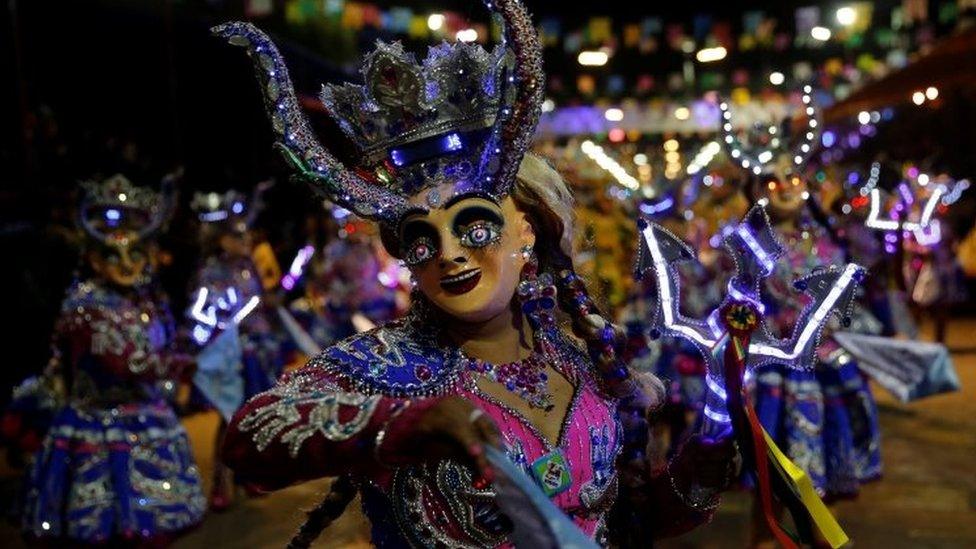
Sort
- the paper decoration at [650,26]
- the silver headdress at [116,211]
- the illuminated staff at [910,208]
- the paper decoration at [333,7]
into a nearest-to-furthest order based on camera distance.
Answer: the silver headdress at [116,211]
the illuminated staff at [910,208]
the paper decoration at [333,7]
the paper decoration at [650,26]

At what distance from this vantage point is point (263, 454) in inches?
70.4

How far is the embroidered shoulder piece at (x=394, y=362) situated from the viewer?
208 centimetres

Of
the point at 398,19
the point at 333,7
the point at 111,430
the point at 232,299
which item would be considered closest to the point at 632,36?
the point at 398,19

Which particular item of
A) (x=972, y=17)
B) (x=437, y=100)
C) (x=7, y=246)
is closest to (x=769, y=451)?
(x=437, y=100)

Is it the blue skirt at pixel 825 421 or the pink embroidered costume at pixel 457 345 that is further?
the blue skirt at pixel 825 421

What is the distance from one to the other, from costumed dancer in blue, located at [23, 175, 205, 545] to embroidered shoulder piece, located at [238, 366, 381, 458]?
3240 millimetres

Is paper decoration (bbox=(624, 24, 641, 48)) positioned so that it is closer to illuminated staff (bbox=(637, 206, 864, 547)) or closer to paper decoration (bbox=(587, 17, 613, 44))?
paper decoration (bbox=(587, 17, 613, 44))

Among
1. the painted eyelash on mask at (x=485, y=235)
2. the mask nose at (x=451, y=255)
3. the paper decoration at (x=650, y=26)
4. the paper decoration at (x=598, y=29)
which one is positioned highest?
the paper decoration at (x=650, y=26)

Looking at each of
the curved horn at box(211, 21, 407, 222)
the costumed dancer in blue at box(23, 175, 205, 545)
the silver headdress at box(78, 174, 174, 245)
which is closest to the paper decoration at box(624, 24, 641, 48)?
the silver headdress at box(78, 174, 174, 245)

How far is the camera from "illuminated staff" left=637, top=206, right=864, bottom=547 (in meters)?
2.08

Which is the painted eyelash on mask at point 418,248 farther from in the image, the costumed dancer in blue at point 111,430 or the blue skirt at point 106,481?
the blue skirt at point 106,481

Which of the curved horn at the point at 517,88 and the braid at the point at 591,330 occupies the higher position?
the curved horn at the point at 517,88

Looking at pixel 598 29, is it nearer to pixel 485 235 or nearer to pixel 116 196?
pixel 116 196

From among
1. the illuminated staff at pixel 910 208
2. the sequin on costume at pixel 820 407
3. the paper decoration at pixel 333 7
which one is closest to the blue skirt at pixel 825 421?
the sequin on costume at pixel 820 407
